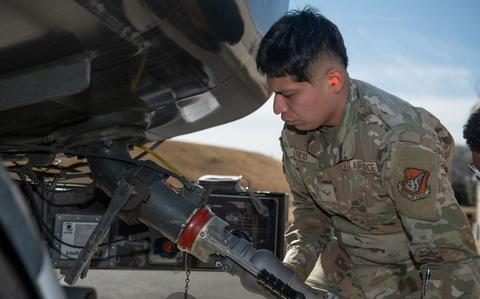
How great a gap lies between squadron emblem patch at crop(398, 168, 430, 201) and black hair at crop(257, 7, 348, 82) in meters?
0.45

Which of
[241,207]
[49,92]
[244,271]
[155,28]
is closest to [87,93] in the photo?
[49,92]

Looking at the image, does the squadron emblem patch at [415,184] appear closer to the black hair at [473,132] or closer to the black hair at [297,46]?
the black hair at [297,46]

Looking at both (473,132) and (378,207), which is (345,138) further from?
(473,132)

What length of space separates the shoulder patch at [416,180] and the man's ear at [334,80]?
28cm

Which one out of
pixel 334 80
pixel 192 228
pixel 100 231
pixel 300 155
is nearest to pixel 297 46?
pixel 334 80

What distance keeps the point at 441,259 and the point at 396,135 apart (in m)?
0.43

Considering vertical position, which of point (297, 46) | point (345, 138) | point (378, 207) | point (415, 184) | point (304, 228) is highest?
point (297, 46)

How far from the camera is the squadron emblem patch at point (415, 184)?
6.42 ft

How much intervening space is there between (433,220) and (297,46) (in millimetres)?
715

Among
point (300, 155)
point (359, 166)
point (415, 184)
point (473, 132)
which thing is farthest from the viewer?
point (473, 132)

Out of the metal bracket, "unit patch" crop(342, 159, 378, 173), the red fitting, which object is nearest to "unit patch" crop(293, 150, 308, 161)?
"unit patch" crop(342, 159, 378, 173)

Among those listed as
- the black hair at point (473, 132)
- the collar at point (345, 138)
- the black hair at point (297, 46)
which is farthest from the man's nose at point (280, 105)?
the black hair at point (473, 132)

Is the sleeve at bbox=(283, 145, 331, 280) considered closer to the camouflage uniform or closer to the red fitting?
the camouflage uniform

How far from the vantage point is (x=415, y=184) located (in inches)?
77.4
